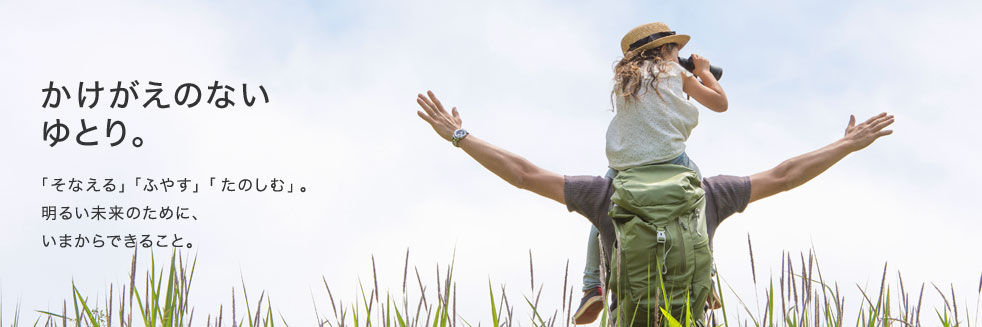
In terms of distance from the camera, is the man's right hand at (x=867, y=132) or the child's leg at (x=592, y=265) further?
the man's right hand at (x=867, y=132)

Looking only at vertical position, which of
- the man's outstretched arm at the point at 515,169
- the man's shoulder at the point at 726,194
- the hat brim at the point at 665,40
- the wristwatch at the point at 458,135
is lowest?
the man's shoulder at the point at 726,194

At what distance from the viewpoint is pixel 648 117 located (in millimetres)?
4465

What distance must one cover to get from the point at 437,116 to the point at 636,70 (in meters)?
1.11

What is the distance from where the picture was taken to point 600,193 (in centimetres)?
450

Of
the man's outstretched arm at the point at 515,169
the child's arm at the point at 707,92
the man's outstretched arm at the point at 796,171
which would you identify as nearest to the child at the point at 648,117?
the child's arm at the point at 707,92

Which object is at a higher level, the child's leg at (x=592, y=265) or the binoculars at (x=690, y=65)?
the binoculars at (x=690, y=65)

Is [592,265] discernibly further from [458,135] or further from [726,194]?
[458,135]

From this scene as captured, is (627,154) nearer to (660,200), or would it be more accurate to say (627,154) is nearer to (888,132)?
(660,200)

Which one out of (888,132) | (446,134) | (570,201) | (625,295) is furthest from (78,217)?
(888,132)

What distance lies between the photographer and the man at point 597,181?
4504 mm

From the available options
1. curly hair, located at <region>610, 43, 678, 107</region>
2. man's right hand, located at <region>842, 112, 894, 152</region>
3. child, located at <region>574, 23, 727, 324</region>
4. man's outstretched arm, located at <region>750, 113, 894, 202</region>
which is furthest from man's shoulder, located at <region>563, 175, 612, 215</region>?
man's right hand, located at <region>842, 112, 894, 152</region>

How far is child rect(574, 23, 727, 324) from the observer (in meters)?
4.43

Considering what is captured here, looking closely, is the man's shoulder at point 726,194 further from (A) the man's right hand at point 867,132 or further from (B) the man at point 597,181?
(A) the man's right hand at point 867,132

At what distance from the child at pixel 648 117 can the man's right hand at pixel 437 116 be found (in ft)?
2.78
